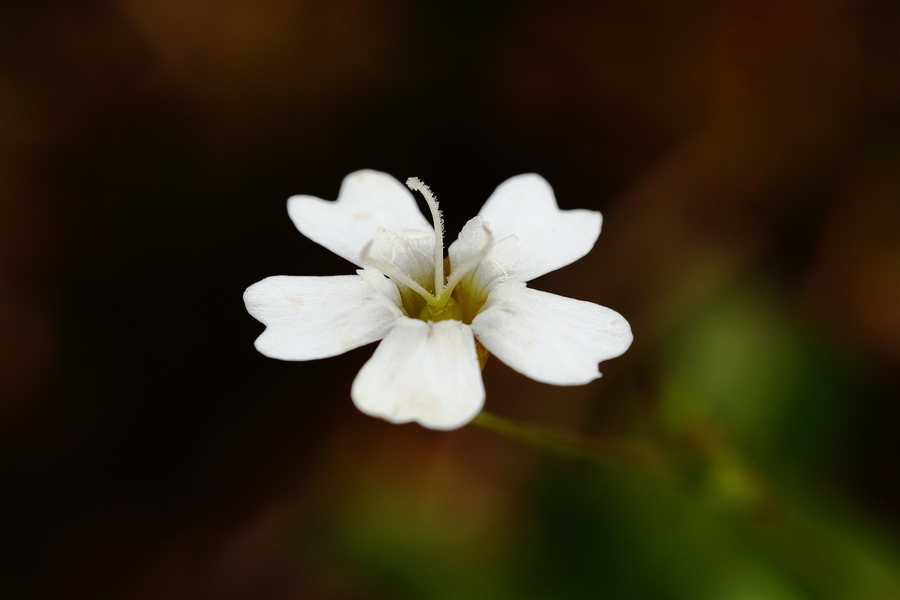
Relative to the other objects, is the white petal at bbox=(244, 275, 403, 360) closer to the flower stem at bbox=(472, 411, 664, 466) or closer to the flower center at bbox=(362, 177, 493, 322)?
the flower center at bbox=(362, 177, 493, 322)

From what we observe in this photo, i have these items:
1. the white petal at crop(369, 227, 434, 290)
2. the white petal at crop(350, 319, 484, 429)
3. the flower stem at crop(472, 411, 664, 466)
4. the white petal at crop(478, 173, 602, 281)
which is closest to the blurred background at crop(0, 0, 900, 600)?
the flower stem at crop(472, 411, 664, 466)

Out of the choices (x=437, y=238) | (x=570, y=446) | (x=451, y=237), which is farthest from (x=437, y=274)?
(x=451, y=237)

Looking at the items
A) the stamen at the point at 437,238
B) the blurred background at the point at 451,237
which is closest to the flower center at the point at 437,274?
the stamen at the point at 437,238

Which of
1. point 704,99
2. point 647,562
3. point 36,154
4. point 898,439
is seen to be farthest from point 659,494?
point 36,154

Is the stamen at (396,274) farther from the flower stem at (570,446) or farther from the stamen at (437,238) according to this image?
the flower stem at (570,446)

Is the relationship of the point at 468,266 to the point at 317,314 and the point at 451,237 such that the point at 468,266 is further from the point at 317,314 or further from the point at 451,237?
the point at 451,237

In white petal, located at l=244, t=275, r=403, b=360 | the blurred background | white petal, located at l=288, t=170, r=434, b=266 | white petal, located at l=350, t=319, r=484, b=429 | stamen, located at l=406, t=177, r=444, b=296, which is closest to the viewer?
white petal, located at l=350, t=319, r=484, b=429
